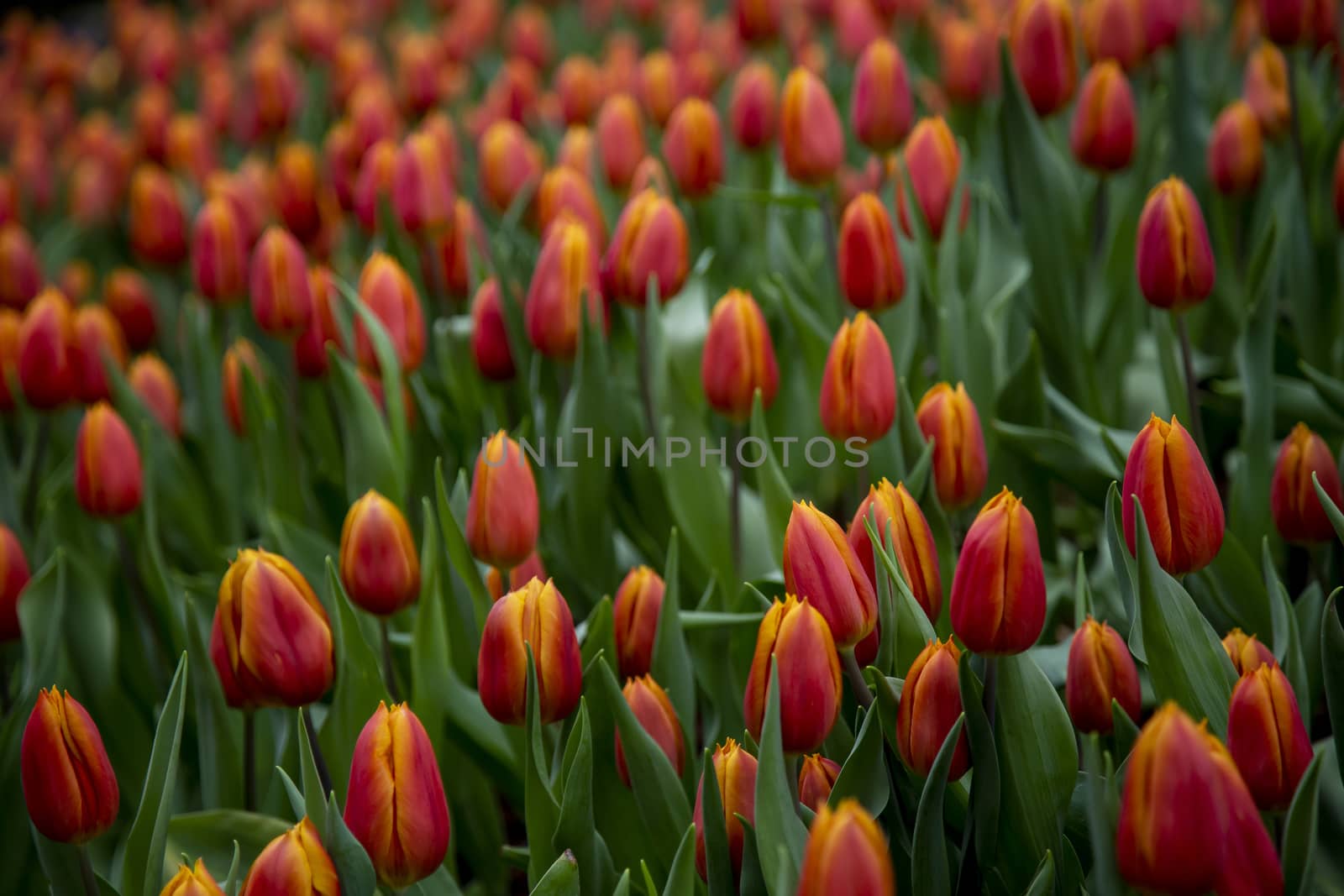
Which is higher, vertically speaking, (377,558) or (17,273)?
(17,273)

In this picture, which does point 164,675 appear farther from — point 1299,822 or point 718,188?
point 1299,822

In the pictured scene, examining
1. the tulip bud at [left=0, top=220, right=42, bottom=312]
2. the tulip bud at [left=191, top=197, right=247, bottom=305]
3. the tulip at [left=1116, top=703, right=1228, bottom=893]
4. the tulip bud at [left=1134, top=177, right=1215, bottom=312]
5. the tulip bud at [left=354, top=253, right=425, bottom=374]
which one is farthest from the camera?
the tulip bud at [left=0, top=220, right=42, bottom=312]

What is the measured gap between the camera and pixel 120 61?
11.3 feet

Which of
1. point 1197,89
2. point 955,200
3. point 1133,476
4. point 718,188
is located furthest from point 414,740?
point 1197,89

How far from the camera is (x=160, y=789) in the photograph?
90 centimetres

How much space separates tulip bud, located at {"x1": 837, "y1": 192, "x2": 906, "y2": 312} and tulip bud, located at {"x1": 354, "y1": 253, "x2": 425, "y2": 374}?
18.5 inches

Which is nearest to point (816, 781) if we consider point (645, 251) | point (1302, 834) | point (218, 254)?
point (1302, 834)

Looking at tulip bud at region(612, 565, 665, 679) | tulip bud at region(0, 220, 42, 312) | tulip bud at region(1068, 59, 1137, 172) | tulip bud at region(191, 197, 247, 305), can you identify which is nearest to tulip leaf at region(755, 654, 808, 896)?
tulip bud at region(612, 565, 665, 679)

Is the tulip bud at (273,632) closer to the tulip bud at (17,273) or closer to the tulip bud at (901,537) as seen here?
the tulip bud at (901,537)

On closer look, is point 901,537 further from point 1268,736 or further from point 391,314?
point 391,314

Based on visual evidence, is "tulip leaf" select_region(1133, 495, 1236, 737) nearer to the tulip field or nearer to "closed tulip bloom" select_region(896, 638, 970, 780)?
the tulip field

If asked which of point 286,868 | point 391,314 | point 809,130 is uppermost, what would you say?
point 809,130

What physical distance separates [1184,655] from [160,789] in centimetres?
72

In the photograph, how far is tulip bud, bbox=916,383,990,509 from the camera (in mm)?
1013
